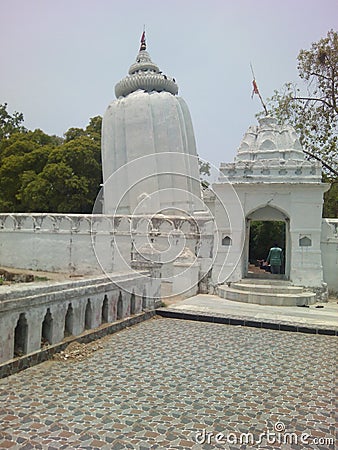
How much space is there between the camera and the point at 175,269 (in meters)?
10.8

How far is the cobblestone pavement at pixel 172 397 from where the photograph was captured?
3223mm

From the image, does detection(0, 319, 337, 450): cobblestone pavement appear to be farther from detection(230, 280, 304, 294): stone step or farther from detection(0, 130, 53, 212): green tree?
detection(0, 130, 53, 212): green tree

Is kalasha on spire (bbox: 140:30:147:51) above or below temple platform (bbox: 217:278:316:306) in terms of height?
above

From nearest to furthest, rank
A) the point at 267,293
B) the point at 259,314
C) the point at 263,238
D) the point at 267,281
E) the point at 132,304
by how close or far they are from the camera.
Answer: the point at 132,304 < the point at 259,314 < the point at 267,293 < the point at 267,281 < the point at 263,238

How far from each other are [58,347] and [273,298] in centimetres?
567

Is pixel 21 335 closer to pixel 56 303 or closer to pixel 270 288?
pixel 56 303

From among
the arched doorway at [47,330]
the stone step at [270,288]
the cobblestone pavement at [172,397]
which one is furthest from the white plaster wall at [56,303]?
the stone step at [270,288]

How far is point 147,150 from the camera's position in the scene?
1761 centimetres

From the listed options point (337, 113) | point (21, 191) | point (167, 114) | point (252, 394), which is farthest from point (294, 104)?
point (252, 394)

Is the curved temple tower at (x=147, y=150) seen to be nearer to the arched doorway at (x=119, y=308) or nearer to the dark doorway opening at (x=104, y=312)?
the arched doorway at (x=119, y=308)

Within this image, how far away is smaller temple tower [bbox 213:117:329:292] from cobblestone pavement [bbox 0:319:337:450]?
458 cm

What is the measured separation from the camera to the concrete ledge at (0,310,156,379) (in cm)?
441

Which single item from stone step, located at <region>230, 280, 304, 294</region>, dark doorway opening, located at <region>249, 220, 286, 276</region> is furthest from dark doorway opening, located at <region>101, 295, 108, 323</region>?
dark doorway opening, located at <region>249, 220, 286, 276</region>

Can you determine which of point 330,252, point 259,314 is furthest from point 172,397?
point 330,252
